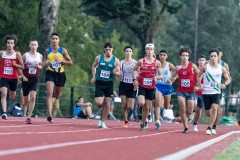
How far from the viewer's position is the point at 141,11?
146 feet

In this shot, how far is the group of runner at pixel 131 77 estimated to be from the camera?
21.3 meters

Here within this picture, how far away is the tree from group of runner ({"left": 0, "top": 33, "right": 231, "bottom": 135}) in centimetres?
2054

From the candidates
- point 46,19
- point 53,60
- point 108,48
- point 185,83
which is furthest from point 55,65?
point 46,19

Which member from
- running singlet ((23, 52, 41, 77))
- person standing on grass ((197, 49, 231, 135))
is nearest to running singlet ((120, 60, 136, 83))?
running singlet ((23, 52, 41, 77))

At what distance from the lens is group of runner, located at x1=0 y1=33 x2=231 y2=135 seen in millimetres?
21283

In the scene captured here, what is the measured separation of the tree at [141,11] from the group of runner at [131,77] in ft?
67.4

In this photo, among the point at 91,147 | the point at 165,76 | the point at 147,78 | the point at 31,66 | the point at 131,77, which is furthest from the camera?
the point at 165,76

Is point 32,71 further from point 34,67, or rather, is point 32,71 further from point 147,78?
point 147,78

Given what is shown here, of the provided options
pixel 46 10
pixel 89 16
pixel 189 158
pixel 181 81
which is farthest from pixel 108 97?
pixel 89 16

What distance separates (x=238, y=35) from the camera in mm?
96875

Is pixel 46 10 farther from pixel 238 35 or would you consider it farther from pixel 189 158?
pixel 238 35

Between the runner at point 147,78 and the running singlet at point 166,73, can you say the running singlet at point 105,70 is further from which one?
the running singlet at point 166,73

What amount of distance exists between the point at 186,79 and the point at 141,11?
22410mm

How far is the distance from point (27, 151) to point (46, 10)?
77.5 ft
